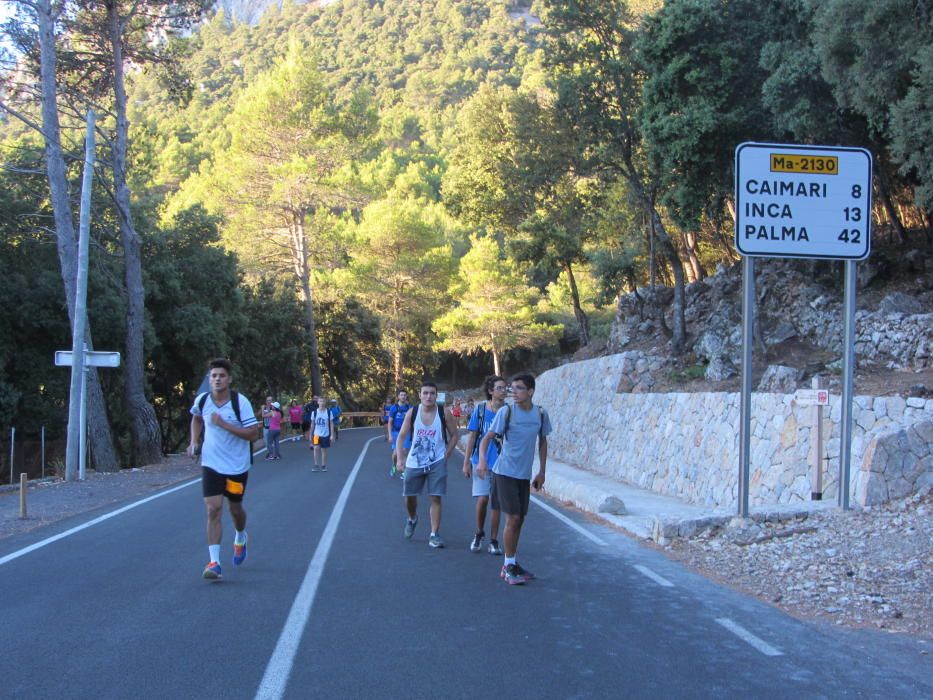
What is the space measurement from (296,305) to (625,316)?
72.3 ft

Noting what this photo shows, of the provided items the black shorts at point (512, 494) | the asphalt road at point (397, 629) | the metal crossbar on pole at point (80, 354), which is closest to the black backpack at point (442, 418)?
the asphalt road at point (397, 629)

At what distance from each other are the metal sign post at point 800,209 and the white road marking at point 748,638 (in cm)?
373

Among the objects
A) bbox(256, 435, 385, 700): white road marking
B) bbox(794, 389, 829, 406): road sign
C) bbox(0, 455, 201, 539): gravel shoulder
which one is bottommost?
bbox(0, 455, 201, 539): gravel shoulder

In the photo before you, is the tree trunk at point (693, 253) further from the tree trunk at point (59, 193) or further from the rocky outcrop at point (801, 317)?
the tree trunk at point (59, 193)

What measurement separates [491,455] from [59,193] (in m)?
17.5

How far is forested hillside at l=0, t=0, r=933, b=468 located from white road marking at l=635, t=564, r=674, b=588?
8526mm

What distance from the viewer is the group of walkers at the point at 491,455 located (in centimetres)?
802

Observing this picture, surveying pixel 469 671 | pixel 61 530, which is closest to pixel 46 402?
pixel 61 530

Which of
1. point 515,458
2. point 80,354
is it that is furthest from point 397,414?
point 515,458

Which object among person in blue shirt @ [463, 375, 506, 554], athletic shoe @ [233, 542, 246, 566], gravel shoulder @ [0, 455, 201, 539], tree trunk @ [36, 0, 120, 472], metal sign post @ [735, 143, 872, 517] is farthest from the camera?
tree trunk @ [36, 0, 120, 472]

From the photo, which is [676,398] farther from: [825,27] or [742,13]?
[742,13]

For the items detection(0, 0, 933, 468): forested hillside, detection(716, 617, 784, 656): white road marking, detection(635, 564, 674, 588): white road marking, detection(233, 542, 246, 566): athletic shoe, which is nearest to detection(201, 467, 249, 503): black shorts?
detection(233, 542, 246, 566): athletic shoe

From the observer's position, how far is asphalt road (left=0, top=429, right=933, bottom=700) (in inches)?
198

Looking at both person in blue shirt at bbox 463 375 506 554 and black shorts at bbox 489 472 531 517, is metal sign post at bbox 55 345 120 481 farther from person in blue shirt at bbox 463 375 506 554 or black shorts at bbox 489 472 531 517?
black shorts at bbox 489 472 531 517
